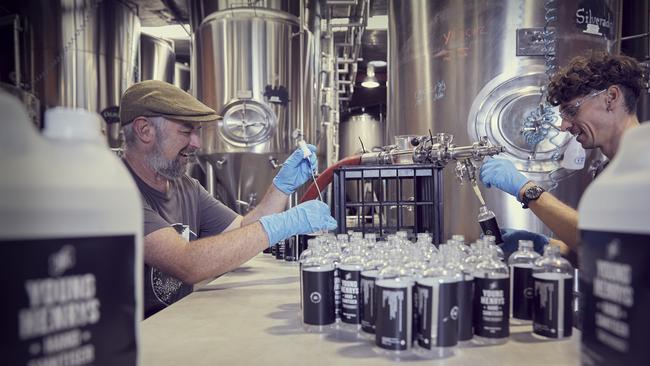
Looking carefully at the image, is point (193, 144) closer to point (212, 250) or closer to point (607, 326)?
point (212, 250)

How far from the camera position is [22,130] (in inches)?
15.9

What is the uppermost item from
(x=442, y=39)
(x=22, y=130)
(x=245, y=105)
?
(x=442, y=39)

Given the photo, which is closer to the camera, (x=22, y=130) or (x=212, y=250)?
(x=22, y=130)

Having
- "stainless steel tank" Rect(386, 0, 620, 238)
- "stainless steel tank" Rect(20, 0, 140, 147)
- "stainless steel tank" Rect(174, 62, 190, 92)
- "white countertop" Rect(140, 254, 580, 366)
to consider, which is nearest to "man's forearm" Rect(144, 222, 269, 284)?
"white countertop" Rect(140, 254, 580, 366)

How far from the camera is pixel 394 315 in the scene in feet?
2.51

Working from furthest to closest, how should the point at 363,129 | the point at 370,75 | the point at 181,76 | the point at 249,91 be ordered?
the point at 363,129 → the point at 370,75 → the point at 181,76 → the point at 249,91

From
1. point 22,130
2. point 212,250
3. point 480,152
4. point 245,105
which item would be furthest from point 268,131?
point 22,130

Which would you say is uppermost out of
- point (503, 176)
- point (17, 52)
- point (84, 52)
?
point (84, 52)

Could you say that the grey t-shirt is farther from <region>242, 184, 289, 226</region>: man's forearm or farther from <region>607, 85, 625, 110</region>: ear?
<region>607, 85, 625, 110</region>: ear

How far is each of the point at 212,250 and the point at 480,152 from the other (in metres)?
0.85

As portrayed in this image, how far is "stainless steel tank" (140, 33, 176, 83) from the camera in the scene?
4020mm

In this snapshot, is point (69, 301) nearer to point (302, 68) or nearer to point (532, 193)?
point (532, 193)

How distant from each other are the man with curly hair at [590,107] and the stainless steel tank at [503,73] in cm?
35

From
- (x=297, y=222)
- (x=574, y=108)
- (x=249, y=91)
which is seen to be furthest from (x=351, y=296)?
(x=249, y=91)
